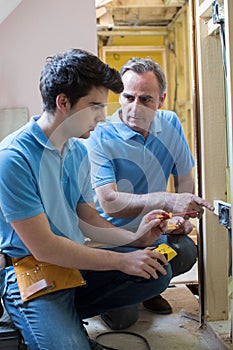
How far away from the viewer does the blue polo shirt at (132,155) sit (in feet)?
6.12

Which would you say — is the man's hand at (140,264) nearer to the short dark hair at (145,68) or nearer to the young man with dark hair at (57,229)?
the young man with dark hair at (57,229)

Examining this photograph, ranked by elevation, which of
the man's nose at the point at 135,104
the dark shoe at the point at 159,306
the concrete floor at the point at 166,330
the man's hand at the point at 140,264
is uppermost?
the man's nose at the point at 135,104

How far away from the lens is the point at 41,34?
2.44 m

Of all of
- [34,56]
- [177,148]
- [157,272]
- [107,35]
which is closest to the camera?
[157,272]

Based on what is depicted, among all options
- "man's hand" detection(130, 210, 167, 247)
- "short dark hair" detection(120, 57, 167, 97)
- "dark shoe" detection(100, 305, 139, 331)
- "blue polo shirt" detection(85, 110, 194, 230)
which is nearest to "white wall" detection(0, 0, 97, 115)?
"short dark hair" detection(120, 57, 167, 97)

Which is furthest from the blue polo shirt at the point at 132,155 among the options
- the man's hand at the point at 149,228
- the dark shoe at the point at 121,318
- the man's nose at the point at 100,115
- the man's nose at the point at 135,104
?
the man's nose at the point at 100,115

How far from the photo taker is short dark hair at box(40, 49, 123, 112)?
1.36 metres

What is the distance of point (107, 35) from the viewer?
16.8 ft

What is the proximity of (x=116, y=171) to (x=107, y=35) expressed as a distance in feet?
11.8

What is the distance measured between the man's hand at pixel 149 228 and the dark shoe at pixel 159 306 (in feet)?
1.41

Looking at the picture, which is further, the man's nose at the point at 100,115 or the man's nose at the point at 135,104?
the man's nose at the point at 135,104

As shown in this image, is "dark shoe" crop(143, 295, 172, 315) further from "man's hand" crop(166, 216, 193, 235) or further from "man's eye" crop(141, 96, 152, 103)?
"man's eye" crop(141, 96, 152, 103)

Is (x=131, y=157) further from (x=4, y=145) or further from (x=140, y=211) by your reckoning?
(x=4, y=145)

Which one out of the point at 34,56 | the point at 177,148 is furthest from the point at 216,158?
the point at 34,56
